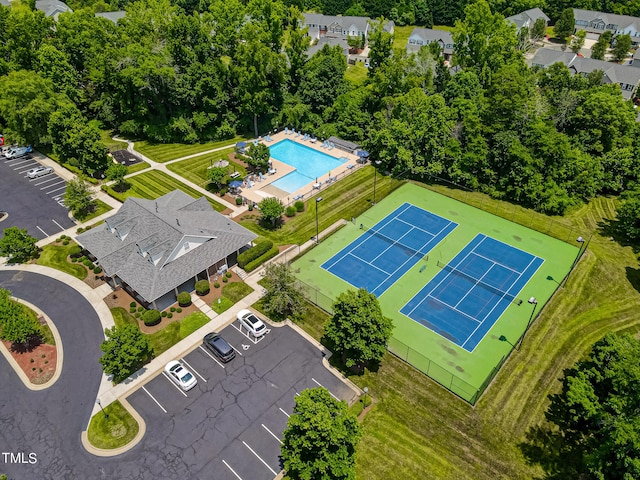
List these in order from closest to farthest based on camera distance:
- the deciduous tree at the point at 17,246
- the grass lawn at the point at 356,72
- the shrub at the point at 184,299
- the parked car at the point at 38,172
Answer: the shrub at the point at 184,299 < the deciduous tree at the point at 17,246 < the parked car at the point at 38,172 < the grass lawn at the point at 356,72

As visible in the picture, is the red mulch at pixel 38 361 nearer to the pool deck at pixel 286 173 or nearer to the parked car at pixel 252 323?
the parked car at pixel 252 323

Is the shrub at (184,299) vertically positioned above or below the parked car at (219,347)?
above

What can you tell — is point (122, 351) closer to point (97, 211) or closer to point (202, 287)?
point (202, 287)

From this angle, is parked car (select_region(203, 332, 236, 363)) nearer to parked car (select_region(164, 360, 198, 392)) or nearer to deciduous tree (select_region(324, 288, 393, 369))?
parked car (select_region(164, 360, 198, 392))

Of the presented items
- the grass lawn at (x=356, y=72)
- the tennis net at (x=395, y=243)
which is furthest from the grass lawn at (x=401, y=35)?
the tennis net at (x=395, y=243)

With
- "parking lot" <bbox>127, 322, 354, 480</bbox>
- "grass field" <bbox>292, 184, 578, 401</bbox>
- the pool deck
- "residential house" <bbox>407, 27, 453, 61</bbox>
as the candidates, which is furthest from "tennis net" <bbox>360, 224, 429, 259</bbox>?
"residential house" <bbox>407, 27, 453, 61</bbox>

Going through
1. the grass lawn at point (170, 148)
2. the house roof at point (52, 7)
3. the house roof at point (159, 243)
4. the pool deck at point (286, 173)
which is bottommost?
the pool deck at point (286, 173)

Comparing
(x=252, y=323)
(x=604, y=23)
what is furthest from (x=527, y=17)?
(x=252, y=323)
